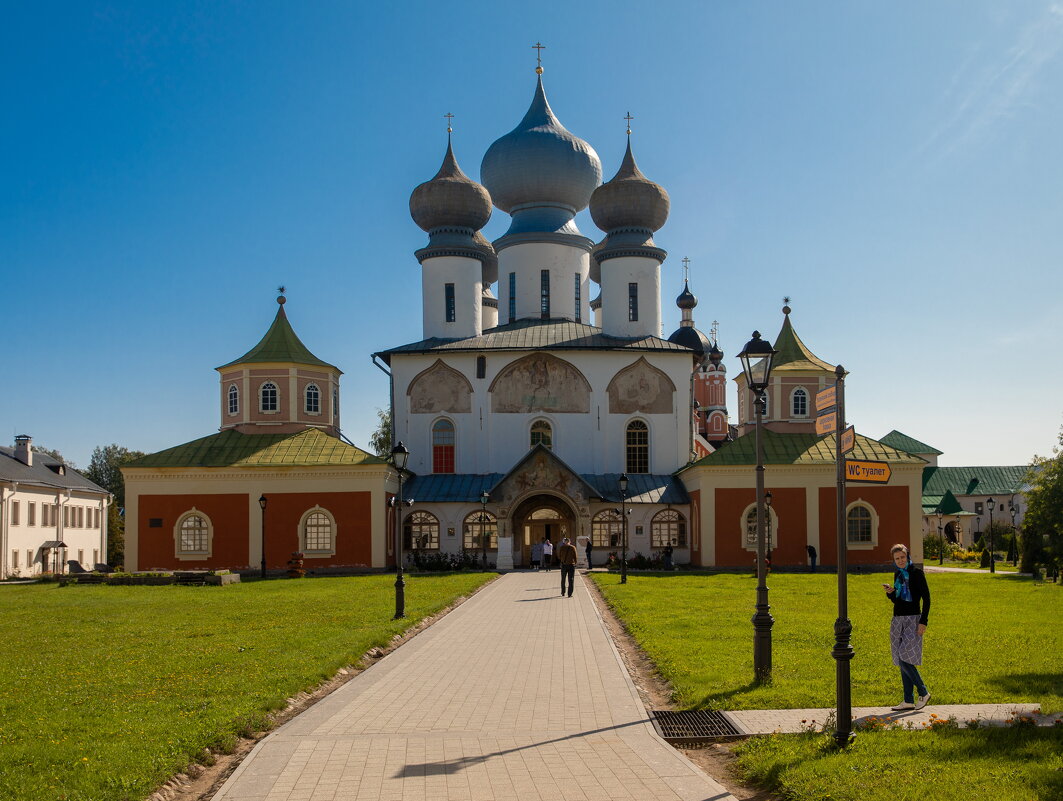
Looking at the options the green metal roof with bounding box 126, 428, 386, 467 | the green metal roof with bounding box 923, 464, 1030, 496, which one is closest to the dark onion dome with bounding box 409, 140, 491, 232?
the green metal roof with bounding box 126, 428, 386, 467

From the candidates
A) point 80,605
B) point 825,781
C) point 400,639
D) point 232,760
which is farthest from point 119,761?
point 80,605

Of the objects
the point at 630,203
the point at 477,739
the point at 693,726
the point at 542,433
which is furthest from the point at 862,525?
the point at 477,739

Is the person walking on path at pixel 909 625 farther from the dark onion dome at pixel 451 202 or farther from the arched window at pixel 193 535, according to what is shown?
the dark onion dome at pixel 451 202

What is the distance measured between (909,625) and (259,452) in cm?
3217

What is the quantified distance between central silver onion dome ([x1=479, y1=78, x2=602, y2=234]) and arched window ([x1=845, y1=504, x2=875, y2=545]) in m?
18.2

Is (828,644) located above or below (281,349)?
below

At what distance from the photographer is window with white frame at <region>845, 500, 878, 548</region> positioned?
3888cm

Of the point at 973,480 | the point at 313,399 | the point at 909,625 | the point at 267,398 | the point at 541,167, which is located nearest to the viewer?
the point at 909,625

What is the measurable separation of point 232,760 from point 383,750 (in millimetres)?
1317

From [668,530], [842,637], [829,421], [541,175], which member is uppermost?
[541,175]

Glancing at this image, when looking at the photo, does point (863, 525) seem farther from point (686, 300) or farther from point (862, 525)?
point (686, 300)

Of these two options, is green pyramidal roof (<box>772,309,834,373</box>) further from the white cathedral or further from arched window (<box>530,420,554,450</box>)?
arched window (<box>530,420,554,450</box>)

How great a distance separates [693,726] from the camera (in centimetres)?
976

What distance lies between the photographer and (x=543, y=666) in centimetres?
1354
